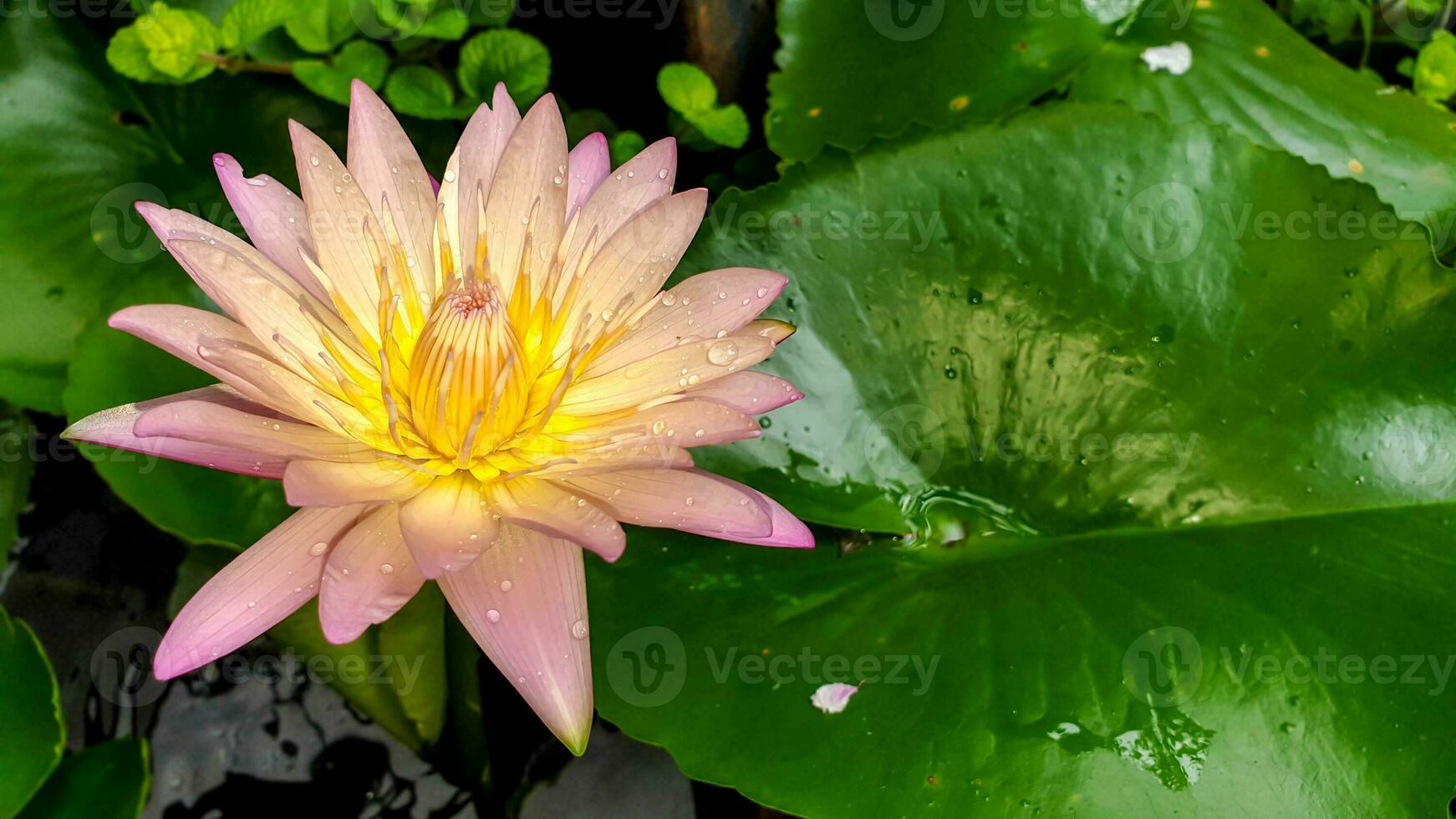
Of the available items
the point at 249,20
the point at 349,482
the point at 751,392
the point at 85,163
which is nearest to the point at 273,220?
the point at 349,482

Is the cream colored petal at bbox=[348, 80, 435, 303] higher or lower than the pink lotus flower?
higher

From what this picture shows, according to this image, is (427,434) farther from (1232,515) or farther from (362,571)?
(1232,515)

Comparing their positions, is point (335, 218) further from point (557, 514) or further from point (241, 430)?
point (557, 514)

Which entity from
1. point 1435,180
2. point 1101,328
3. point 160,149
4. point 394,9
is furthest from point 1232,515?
point 160,149

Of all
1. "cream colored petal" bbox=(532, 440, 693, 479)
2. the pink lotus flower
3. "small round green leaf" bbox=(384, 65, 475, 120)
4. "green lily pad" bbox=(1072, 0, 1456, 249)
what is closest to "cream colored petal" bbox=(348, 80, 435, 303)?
the pink lotus flower

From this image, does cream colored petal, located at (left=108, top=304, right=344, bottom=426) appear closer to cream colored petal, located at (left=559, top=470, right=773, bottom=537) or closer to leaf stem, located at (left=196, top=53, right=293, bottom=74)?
cream colored petal, located at (left=559, top=470, right=773, bottom=537)
